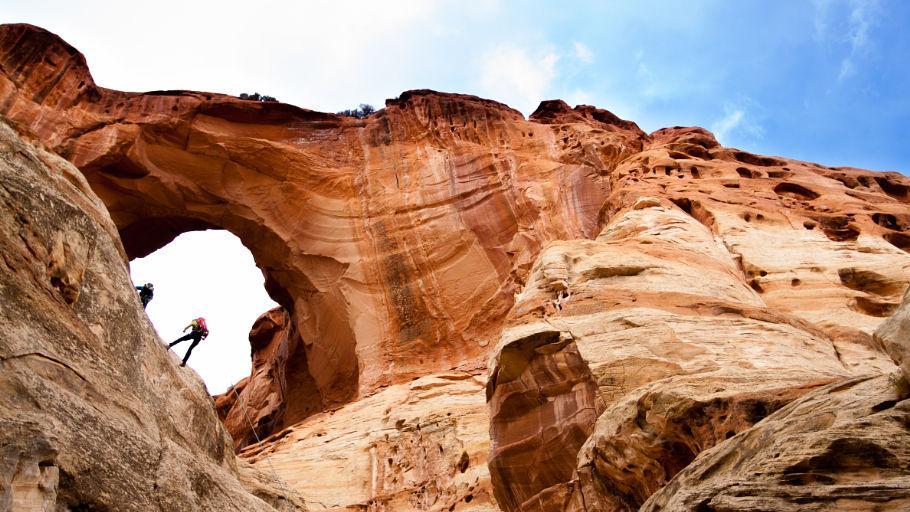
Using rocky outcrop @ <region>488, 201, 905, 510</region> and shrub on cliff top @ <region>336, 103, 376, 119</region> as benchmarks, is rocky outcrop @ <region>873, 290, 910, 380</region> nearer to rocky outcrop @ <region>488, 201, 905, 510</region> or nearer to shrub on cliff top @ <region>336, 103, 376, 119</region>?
rocky outcrop @ <region>488, 201, 905, 510</region>

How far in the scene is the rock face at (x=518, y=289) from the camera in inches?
385

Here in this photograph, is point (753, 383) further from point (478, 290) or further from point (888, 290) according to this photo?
point (478, 290)

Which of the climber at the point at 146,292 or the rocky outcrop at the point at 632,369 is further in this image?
the climber at the point at 146,292

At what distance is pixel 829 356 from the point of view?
531 inches

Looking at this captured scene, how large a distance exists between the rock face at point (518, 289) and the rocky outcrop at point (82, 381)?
0.59 feet

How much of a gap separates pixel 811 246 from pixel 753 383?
10.5 metres

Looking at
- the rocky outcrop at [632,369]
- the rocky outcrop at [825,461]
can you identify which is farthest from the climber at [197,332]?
the rocky outcrop at [825,461]

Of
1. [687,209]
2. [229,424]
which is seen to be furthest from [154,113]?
[687,209]

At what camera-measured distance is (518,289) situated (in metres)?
24.0

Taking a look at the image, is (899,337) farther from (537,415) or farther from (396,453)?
(396,453)

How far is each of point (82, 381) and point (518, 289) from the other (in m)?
15.8

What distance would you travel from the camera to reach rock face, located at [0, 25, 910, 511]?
9.79 m

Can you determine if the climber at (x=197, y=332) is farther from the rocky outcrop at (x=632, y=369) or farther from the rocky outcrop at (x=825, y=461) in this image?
the rocky outcrop at (x=825, y=461)

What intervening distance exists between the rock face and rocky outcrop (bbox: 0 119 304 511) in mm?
181
